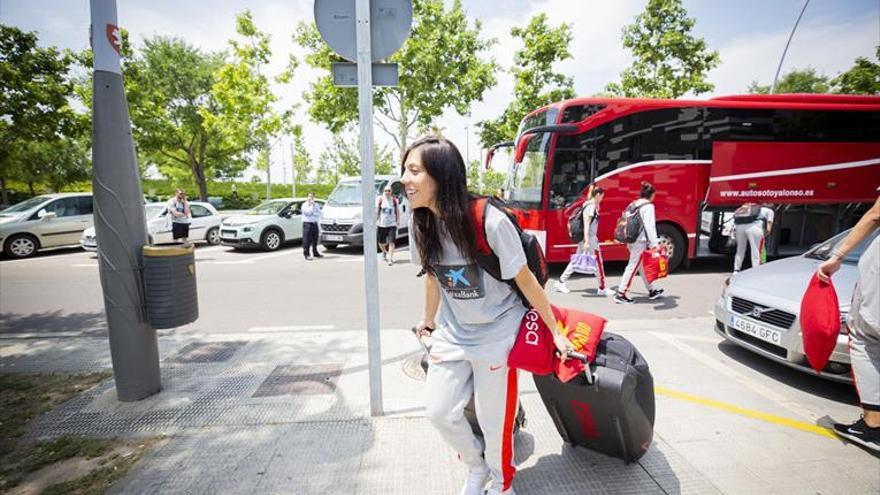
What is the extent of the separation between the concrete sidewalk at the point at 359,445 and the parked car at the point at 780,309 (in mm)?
771

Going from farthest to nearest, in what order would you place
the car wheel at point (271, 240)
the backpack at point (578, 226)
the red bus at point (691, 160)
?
the car wheel at point (271, 240), the red bus at point (691, 160), the backpack at point (578, 226)

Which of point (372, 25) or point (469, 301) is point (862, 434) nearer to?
point (469, 301)

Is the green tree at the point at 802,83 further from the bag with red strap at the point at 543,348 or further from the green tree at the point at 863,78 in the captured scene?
the bag with red strap at the point at 543,348

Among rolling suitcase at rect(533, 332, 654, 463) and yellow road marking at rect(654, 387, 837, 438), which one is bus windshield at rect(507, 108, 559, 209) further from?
rolling suitcase at rect(533, 332, 654, 463)

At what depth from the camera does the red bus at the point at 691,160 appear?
26.1 feet

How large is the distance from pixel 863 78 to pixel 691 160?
65.6ft

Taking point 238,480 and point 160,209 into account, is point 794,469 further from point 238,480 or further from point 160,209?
point 160,209

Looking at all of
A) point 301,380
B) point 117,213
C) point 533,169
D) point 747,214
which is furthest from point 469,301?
point 747,214

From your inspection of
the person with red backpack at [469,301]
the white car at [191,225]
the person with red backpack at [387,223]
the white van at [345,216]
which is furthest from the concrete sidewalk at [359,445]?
the white car at [191,225]

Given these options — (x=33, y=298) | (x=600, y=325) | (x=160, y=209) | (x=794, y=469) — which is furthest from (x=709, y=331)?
(x=160, y=209)

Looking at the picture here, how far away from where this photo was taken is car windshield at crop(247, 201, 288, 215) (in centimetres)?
1298

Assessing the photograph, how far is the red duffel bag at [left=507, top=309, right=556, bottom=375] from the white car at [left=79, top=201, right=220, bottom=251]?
41.0 feet

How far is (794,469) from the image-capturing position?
2414 mm

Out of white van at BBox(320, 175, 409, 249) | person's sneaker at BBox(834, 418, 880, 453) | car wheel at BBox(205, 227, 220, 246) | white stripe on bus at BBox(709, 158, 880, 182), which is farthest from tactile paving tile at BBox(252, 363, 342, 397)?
car wheel at BBox(205, 227, 220, 246)
